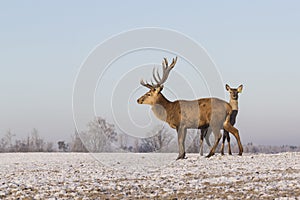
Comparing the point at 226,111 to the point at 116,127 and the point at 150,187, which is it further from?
the point at 150,187

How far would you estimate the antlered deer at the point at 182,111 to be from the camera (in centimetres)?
2266

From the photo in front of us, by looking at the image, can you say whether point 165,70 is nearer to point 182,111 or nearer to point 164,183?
point 182,111

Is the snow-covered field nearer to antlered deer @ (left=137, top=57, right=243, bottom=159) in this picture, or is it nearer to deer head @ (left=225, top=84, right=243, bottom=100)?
antlered deer @ (left=137, top=57, right=243, bottom=159)

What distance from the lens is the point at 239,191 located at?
1282 centimetres

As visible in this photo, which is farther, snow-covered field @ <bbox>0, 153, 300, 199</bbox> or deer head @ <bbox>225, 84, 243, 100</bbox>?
deer head @ <bbox>225, 84, 243, 100</bbox>

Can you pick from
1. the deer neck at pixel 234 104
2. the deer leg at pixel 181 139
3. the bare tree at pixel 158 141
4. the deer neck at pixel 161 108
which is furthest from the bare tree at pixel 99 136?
the deer neck at pixel 234 104

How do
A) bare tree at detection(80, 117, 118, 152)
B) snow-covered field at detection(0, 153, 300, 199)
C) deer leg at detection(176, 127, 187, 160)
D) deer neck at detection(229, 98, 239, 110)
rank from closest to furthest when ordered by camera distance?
snow-covered field at detection(0, 153, 300, 199) < bare tree at detection(80, 117, 118, 152) < deer leg at detection(176, 127, 187, 160) < deer neck at detection(229, 98, 239, 110)

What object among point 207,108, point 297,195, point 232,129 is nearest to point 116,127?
point 207,108

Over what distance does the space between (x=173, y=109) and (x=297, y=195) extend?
1114 centimetres

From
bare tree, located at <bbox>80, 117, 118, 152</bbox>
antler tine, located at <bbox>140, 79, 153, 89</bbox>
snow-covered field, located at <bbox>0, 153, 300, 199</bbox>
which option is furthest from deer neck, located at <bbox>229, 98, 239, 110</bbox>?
bare tree, located at <bbox>80, 117, 118, 152</bbox>

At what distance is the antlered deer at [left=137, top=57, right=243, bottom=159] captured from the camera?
22656 mm

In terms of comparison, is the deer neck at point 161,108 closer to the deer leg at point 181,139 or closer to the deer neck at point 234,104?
the deer leg at point 181,139

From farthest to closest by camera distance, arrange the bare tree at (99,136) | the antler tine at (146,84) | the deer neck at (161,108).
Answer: the deer neck at (161,108) → the antler tine at (146,84) → the bare tree at (99,136)

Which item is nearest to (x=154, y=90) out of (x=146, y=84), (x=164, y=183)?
(x=146, y=84)
